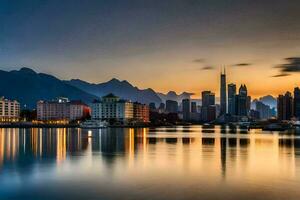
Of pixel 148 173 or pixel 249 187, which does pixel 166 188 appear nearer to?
pixel 249 187

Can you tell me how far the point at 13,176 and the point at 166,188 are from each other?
925 centimetres

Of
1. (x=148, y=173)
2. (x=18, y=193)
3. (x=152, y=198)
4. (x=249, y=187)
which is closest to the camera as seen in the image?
(x=152, y=198)

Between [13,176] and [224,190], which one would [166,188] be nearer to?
[224,190]

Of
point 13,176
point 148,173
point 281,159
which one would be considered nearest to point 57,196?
point 13,176

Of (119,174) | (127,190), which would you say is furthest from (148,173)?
(127,190)

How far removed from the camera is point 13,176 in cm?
2425

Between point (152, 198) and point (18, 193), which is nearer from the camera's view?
point (152, 198)

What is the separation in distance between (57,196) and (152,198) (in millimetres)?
4145

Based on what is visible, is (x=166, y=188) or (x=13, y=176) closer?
(x=166, y=188)

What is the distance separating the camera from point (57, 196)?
18578 mm

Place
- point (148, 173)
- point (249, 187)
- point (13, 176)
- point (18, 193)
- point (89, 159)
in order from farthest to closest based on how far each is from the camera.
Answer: point (89, 159) → point (148, 173) → point (13, 176) → point (249, 187) → point (18, 193)

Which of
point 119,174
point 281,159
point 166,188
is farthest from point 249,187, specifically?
point 281,159

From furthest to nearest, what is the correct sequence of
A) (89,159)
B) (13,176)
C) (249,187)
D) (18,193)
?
1. (89,159)
2. (13,176)
3. (249,187)
4. (18,193)

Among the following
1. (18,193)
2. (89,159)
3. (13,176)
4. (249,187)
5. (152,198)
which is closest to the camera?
(152,198)
